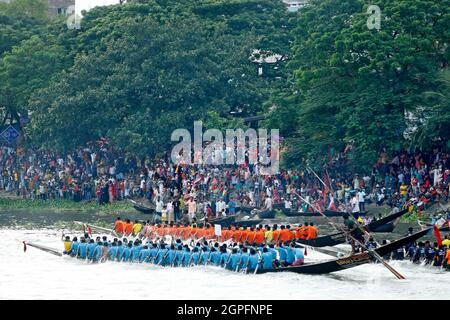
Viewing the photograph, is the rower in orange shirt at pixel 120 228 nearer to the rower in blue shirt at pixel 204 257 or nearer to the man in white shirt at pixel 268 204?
the rower in blue shirt at pixel 204 257

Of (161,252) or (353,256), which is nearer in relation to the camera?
(353,256)

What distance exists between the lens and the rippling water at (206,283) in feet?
93.5

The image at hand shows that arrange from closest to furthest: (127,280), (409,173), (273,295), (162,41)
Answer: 1. (273,295)
2. (127,280)
3. (409,173)
4. (162,41)

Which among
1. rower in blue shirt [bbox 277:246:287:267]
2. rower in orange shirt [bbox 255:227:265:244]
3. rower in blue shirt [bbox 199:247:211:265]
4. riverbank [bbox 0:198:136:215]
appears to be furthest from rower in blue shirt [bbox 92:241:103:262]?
riverbank [bbox 0:198:136:215]

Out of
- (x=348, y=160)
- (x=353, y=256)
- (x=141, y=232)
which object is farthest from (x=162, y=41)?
(x=353, y=256)

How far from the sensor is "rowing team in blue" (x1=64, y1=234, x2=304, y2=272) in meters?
30.4

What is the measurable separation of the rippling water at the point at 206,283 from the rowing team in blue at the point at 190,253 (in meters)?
0.24

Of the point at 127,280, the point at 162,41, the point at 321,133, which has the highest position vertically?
the point at 162,41

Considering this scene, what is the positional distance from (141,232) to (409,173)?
9.46m

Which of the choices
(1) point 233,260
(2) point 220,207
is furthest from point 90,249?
(2) point 220,207

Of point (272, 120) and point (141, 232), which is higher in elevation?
point (272, 120)

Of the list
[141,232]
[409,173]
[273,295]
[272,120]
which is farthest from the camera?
[272,120]

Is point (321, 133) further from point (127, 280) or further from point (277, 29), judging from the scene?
point (127, 280)

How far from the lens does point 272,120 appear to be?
43.8m
